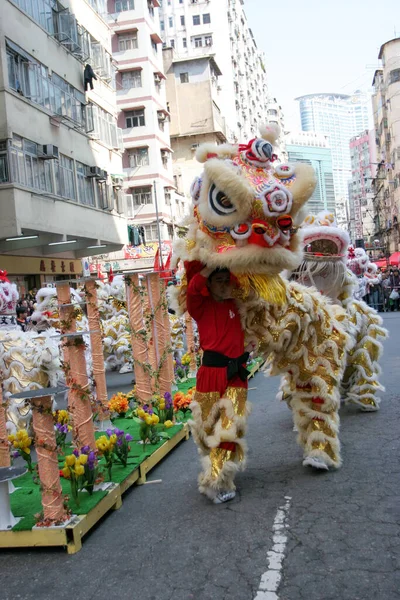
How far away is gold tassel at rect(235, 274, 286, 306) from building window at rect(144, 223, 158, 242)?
34787 mm

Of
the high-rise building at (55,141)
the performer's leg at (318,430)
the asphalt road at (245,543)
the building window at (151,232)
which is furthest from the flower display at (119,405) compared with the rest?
the building window at (151,232)

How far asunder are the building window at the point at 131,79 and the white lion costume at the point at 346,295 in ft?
115

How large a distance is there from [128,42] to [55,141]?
2122 centimetres

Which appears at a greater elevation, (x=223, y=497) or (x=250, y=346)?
(x=250, y=346)

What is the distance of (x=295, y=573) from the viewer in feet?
10.2

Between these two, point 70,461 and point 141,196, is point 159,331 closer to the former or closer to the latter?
point 70,461

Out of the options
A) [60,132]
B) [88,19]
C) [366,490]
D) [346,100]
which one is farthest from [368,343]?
[346,100]

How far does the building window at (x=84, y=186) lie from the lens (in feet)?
72.4

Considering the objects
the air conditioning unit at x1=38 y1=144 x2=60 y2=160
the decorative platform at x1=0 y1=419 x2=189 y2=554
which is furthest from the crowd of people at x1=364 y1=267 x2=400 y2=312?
the decorative platform at x1=0 y1=419 x2=189 y2=554

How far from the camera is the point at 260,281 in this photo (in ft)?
14.0

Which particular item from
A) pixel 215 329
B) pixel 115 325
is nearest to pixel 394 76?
pixel 115 325

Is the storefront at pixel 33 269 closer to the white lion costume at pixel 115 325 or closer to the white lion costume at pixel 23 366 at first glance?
the white lion costume at pixel 115 325

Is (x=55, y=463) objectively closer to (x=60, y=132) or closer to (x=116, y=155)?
(x=60, y=132)

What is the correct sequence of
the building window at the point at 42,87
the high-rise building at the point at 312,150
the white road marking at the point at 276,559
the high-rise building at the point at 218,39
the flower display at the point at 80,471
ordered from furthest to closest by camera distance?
the high-rise building at the point at 312,150
the high-rise building at the point at 218,39
the building window at the point at 42,87
the flower display at the point at 80,471
the white road marking at the point at 276,559
